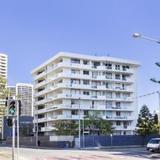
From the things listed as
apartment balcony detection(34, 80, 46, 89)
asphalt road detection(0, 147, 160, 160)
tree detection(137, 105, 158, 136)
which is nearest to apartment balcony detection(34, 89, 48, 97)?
apartment balcony detection(34, 80, 46, 89)

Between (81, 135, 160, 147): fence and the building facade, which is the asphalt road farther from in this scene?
(81, 135, 160, 147): fence

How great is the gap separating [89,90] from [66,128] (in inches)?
578

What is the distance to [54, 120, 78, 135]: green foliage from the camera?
91.9 metres

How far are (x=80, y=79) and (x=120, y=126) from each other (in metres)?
14.2

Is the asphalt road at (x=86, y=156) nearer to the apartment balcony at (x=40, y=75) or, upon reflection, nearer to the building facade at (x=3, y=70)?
the building facade at (x=3, y=70)

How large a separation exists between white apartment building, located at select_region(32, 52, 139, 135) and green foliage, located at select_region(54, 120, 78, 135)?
14.8 feet

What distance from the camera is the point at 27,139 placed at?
10306 centimetres

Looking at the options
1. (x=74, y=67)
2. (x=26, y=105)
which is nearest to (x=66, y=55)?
(x=74, y=67)

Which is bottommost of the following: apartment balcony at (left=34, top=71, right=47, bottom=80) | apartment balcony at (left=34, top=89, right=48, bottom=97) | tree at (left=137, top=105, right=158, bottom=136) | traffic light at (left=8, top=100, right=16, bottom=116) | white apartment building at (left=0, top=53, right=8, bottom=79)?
traffic light at (left=8, top=100, right=16, bottom=116)

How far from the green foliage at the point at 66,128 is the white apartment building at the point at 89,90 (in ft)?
14.8

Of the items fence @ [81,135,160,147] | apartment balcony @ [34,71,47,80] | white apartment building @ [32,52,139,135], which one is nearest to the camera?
fence @ [81,135,160,147]

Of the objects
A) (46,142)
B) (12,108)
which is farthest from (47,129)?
(12,108)

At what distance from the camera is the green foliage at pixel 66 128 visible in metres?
91.9

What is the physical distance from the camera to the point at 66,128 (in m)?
93.5
